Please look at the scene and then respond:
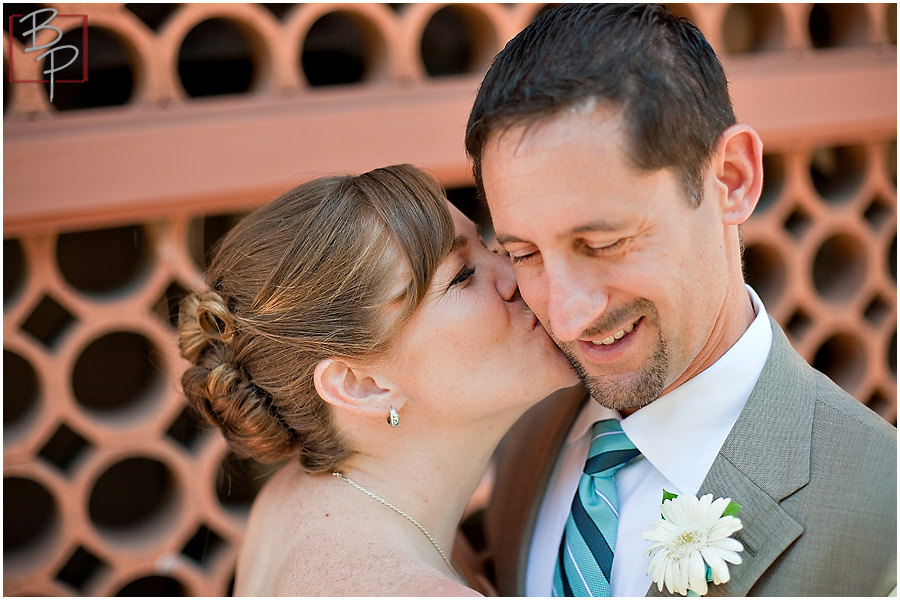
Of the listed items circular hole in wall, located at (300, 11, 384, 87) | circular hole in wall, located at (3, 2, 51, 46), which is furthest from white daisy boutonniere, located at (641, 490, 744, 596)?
circular hole in wall, located at (3, 2, 51, 46)

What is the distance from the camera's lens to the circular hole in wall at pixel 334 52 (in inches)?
94.5

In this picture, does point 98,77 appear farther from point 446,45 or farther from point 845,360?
point 845,360

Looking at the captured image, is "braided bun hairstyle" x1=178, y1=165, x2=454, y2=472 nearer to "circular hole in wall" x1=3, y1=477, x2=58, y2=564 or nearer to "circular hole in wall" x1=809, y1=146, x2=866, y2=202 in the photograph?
"circular hole in wall" x1=3, y1=477, x2=58, y2=564

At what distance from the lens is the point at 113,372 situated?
239cm

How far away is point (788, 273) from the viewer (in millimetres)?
2514

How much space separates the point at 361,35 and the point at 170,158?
0.64 metres

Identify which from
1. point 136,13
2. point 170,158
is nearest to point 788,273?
point 170,158

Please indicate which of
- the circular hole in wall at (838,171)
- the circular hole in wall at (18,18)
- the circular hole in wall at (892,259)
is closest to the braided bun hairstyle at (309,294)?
the circular hole in wall at (18,18)

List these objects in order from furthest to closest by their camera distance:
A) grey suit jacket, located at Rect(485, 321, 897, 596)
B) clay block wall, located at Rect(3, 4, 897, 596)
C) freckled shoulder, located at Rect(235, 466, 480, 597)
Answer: clay block wall, located at Rect(3, 4, 897, 596) → freckled shoulder, located at Rect(235, 466, 480, 597) → grey suit jacket, located at Rect(485, 321, 897, 596)

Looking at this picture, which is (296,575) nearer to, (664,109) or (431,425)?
(431,425)

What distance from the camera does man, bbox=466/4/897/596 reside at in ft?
4.29

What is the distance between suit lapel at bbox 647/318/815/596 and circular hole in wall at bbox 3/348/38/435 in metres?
1.74

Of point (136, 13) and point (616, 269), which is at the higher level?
point (136, 13)

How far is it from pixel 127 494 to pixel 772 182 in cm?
206
